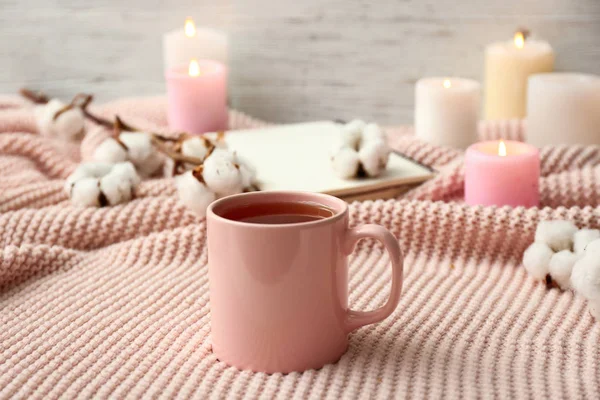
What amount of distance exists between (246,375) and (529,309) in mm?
238

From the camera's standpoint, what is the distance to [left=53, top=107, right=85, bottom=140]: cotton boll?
1010 mm

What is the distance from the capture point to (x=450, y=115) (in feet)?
3.09

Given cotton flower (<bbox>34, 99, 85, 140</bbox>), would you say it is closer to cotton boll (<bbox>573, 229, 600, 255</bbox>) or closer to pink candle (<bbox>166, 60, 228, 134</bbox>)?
pink candle (<bbox>166, 60, 228, 134</bbox>)

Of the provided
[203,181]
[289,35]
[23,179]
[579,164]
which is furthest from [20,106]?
[579,164]

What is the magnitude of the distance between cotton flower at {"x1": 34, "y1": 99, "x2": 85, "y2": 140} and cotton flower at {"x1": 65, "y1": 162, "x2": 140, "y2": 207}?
8.4 inches

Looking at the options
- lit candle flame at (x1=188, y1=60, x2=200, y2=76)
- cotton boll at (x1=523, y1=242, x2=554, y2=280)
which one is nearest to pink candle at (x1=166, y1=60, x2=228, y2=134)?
lit candle flame at (x1=188, y1=60, x2=200, y2=76)

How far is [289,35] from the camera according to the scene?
120cm

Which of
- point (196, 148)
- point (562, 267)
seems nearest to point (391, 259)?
point (562, 267)

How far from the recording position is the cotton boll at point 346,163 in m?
0.81

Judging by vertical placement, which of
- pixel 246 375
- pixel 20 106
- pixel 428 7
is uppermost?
pixel 428 7

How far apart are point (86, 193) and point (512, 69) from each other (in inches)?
23.1

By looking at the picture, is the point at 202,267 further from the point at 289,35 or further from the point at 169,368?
the point at 289,35

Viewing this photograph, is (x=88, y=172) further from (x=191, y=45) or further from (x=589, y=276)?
(x=589, y=276)

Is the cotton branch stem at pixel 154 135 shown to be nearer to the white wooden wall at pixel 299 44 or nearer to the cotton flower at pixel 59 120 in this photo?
the cotton flower at pixel 59 120
